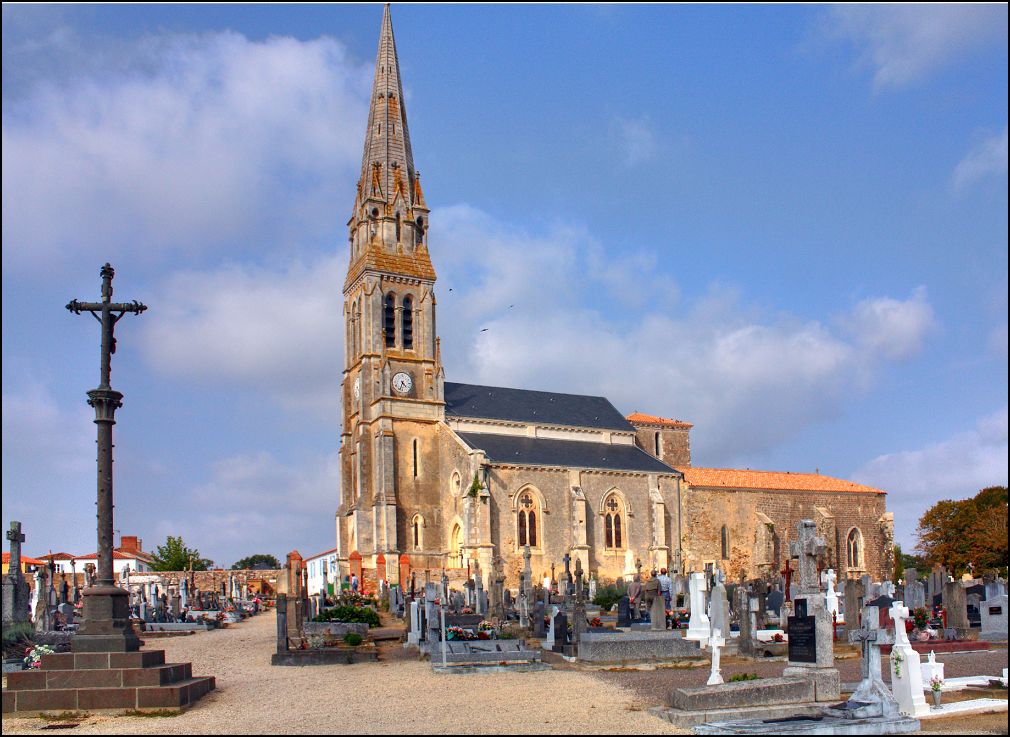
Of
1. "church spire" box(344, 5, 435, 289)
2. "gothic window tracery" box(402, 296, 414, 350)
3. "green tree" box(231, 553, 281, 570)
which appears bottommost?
"green tree" box(231, 553, 281, 570)

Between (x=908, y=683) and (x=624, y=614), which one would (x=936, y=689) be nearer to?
(x=908, y=683)

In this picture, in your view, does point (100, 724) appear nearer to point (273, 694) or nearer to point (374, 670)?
point (273, 694)

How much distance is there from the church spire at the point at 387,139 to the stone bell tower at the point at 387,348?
0.05 metres

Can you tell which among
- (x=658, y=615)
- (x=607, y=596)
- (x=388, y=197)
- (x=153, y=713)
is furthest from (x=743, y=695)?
(x=388, y=197)

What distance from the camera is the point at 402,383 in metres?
46.0

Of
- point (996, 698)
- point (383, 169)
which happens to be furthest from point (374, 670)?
point (383, 169)

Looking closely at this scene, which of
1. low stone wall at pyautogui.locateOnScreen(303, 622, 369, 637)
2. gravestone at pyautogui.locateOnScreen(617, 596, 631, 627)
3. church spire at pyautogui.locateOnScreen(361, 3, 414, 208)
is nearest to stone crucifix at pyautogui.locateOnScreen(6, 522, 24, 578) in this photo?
low stone wall at pyautogui.locateOnScreen(303, 622, 369, 637)

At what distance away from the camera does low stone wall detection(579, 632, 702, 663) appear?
16.7 meters

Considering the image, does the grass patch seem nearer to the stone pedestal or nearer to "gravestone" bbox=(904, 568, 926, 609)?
the stone pedestal

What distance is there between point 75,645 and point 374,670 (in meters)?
5.09

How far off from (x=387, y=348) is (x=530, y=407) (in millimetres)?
7973

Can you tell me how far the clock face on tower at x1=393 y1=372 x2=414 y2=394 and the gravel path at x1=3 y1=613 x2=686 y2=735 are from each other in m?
28.9

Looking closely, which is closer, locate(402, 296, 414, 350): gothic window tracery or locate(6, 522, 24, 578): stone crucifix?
locate(6, 522, 24, 578): stone crucifix

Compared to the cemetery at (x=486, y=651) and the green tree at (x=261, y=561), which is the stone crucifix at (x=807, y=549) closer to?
the cemetery at (x=486, y=651)
